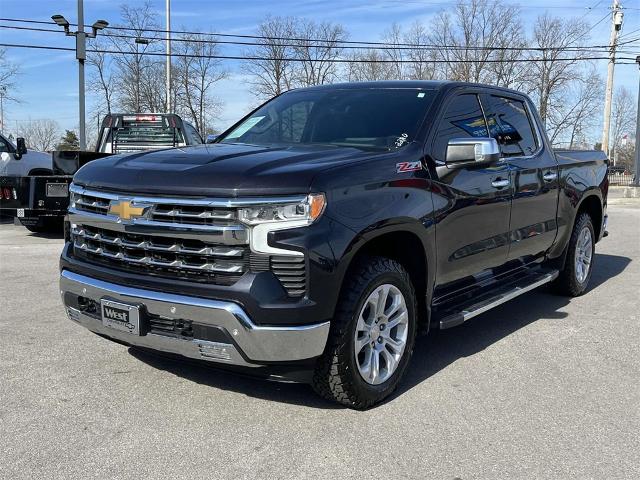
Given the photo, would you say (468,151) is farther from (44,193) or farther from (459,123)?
(44,193)

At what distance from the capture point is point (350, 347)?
3.41 meters

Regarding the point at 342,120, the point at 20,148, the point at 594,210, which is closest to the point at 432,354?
the point at 342,120

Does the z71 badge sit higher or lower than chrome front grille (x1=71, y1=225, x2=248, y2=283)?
higher

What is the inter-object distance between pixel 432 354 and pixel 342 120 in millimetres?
1835

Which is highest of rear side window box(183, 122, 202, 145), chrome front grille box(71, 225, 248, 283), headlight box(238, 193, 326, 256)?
rear side window box(183, 122, 202, 145)

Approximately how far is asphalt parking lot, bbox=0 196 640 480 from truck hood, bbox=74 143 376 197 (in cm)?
126

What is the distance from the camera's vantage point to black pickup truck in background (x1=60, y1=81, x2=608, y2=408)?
3152 mm

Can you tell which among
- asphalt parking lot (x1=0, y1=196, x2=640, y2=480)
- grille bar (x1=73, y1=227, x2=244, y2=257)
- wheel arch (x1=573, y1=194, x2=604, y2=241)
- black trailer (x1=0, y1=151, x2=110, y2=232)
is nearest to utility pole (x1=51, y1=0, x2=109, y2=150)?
black trailer (x1=0, y1=151, x2=110, y2=232)

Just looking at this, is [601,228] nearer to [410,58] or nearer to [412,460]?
[412,460]

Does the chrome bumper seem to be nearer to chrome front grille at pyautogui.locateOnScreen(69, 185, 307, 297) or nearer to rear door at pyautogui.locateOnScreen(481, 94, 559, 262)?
chrome front grille at pyautogui.locateOnScreen(69, 185, 307, 297)

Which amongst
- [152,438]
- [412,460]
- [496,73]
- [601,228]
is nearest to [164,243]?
[152,438]

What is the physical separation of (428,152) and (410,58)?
40257mm

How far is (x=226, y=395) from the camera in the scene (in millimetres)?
3814

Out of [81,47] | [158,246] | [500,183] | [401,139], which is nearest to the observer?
Result: [158,246]
